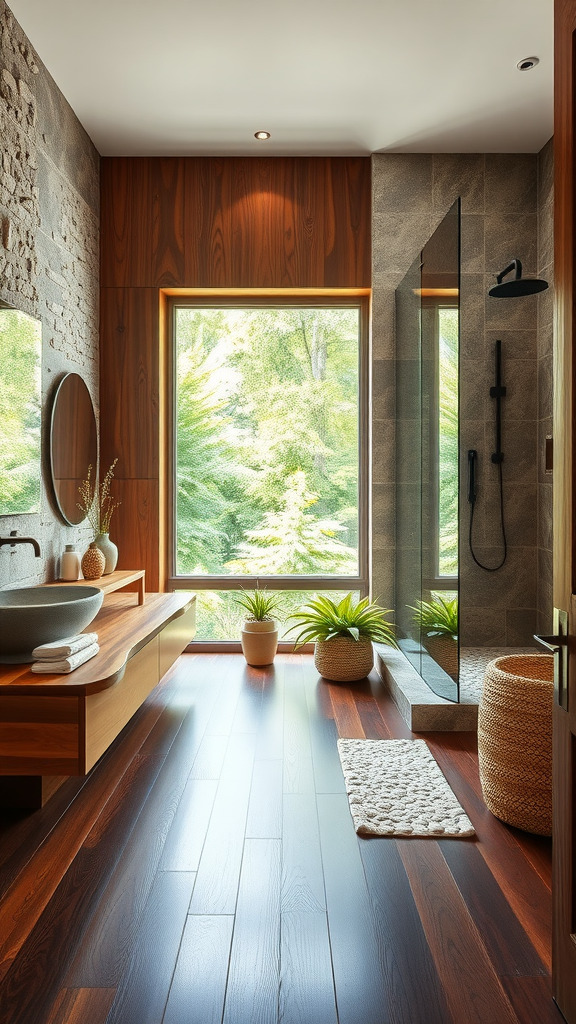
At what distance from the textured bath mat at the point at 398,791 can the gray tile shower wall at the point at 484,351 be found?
1.56 metres

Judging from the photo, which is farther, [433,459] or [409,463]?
[409,463]

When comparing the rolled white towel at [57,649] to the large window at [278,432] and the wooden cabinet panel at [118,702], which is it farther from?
the large window at [278,432]

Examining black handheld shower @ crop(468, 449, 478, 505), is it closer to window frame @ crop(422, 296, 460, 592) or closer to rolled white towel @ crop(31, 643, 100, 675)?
window frame @ crop(422, 296, 460, 592)

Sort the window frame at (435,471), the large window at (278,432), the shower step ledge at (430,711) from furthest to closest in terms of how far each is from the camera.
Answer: the large window at (278,432)
the window frame at (435,471)
the shower step ledge at (430,711)

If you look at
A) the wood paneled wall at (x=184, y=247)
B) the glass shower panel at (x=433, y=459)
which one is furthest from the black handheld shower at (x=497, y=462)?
the wood paneled wall at (x=184, y=247)

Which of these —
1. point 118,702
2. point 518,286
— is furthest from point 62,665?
point 518,286

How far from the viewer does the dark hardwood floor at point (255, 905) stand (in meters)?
1.49

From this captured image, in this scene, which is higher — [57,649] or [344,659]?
[57,649]

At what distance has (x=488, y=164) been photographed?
4.28 metres

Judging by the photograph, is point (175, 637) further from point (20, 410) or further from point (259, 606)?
point (20, 410)

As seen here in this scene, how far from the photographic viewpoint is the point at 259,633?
4.23 m

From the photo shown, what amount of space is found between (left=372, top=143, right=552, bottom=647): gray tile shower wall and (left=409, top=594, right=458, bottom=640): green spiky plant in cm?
83

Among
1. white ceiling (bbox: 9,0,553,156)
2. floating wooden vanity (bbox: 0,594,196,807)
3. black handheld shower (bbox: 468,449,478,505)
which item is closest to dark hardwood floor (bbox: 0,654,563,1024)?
floating wooden vanity (bbox: 0,594,196,807)

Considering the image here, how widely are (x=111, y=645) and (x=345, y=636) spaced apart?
182cm
